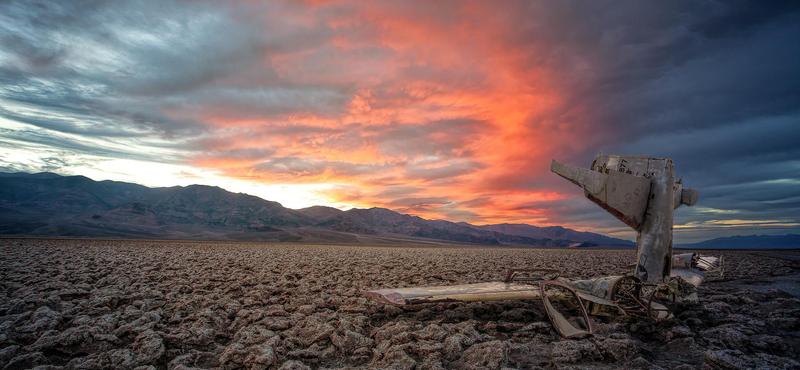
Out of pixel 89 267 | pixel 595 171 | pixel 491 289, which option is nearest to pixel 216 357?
pixel 491 289

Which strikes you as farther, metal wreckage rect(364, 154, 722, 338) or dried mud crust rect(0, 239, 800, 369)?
metal wreckage rect(364, 154, 722, 338)

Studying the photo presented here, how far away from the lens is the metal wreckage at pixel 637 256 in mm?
4508

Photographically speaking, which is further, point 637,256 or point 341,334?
point 637,256

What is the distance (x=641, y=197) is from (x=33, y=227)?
103 m

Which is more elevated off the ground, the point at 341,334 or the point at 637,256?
the point at 637,256

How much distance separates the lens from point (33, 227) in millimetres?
67562

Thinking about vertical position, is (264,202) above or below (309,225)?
above

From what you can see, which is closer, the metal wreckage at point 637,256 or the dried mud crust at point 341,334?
the dried mud crust at point 341,334

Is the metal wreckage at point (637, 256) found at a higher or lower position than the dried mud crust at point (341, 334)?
higher

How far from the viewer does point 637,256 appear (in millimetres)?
5551

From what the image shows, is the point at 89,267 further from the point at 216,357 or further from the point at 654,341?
the point at 654,341

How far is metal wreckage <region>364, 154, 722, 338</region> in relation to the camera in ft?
14.8

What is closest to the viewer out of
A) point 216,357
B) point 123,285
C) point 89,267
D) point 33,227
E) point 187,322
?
point 216,357

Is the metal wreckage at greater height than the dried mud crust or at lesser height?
greater
